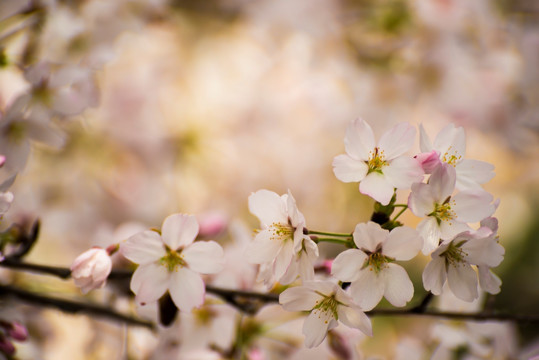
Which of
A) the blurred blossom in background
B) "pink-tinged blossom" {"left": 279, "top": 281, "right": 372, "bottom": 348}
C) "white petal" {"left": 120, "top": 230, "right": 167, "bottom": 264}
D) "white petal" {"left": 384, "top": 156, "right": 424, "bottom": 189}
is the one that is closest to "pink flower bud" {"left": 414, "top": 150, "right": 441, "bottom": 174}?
"white petal" {"left": 384, "top": 156, "right": 424, "bottom": 189}

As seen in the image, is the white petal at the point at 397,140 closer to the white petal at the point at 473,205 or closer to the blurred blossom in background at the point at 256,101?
the white petal at the point at 473,205

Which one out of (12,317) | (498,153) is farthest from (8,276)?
(498,153)

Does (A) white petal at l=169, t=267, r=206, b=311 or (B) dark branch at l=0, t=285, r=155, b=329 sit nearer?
(A) white petal at l=169, t=267, r=206, b=311

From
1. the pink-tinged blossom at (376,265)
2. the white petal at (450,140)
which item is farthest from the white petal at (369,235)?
the white petal at (450,140)

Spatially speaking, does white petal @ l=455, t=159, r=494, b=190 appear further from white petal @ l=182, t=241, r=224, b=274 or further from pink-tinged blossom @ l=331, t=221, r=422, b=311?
white petal @ l=182, t=241, r=224, b=274

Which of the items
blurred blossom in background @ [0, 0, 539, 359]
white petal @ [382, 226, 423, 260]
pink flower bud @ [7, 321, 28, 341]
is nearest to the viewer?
white petal @ [382, 226, 423, 260]

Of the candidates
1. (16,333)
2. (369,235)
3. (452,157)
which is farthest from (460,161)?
(16,333)

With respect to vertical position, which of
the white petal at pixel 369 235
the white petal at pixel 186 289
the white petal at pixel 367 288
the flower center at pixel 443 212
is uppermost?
the flower center at pixel 443 212
